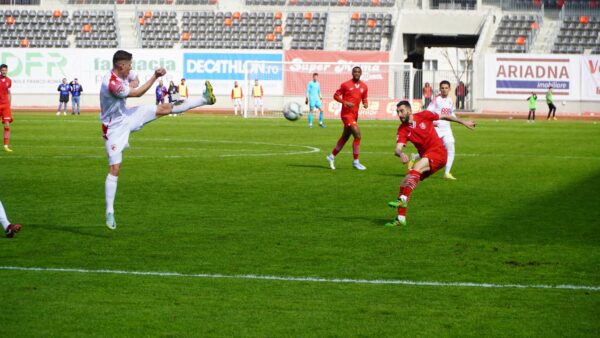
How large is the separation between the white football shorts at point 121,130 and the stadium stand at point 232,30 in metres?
52.5

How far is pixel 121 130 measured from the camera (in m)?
13.7

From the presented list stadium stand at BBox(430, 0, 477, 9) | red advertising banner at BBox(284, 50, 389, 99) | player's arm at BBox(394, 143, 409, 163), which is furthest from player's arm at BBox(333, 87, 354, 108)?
stadium stand at BBox(430, 0, 477, 9)

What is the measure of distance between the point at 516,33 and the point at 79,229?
53058 mm

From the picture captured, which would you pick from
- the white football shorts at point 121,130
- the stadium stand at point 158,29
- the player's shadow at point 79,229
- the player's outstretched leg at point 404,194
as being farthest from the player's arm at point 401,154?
the stadium stand at point 158,29

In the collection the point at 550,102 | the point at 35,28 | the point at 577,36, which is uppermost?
the point at 35,28

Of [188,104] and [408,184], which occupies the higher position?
[188,104]

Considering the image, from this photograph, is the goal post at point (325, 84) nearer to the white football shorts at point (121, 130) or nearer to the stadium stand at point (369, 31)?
the stadium stand at point (369, 31)

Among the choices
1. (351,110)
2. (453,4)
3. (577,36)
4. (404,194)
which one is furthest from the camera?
(453,4)

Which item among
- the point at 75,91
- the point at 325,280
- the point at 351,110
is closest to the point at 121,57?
the point at 325,280

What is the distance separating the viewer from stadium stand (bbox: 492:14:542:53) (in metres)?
62.9

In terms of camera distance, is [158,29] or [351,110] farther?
[158,29]

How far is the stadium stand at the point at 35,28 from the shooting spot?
222 ft

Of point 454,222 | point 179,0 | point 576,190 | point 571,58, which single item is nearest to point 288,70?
point 179,0

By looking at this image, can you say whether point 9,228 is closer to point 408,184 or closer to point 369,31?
point 408,184
